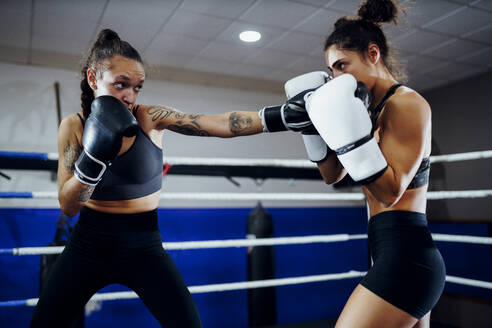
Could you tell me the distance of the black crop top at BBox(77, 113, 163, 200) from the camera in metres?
1.36

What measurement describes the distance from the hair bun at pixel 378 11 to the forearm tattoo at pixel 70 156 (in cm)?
117

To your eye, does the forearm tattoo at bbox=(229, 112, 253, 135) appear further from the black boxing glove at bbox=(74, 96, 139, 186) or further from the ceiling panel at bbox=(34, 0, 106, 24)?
the ceiling panel at bbox=(34, 0, 106, 24)

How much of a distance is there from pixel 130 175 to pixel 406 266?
94cm

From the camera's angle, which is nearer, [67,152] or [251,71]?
[67,152]

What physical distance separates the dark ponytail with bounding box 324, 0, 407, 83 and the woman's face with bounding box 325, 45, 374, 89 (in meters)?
0.02

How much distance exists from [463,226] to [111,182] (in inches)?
157

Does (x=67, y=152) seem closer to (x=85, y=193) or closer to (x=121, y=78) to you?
(x=85, y=193)

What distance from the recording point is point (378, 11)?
1373 millimetres

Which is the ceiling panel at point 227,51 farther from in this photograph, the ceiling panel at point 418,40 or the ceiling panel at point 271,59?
the ceiling panel at point 418,40

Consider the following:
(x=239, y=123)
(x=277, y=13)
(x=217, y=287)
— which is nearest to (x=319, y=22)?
(x=277, y=13)

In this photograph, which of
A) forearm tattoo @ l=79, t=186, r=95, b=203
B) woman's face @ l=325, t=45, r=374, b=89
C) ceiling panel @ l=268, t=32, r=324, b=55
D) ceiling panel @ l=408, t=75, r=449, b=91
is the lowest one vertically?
forearm tattoo @ l=79, t=186, r=95, b=203

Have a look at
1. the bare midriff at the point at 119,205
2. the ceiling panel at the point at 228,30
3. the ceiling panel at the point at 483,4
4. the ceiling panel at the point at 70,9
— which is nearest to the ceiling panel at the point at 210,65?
the ceiling panel at the point at 228,30

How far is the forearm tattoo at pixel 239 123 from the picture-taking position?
4.48 ft

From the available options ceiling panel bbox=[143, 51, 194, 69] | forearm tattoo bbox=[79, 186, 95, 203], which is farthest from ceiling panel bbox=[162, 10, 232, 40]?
forearm tattoo bbox=[79, 186, 95, 203]
